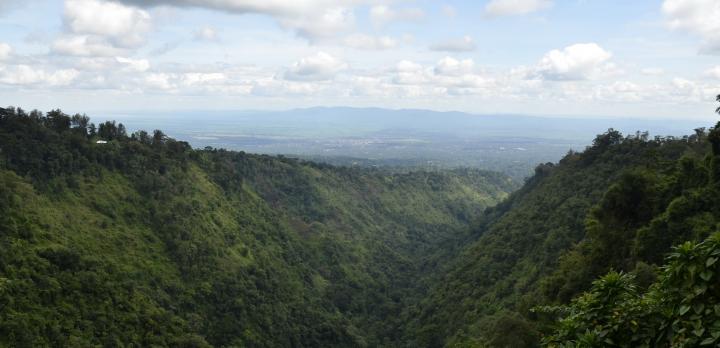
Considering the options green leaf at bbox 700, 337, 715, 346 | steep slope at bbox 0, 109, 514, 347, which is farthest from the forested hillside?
steep slope at bbox 0, 109, 514, 347

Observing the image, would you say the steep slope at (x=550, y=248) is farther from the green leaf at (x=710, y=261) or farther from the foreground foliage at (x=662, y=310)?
the green leaf at (x=710, y=261)

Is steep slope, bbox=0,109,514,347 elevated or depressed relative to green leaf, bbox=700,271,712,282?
depressed

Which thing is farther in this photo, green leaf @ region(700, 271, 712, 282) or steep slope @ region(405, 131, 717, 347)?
steep slope @ region(405, 131, 717, 347)

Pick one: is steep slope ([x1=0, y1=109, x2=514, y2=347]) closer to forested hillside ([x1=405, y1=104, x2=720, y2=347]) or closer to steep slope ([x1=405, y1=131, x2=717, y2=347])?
steep slope ([x1=405, y1=131, x2=717, y2=347])

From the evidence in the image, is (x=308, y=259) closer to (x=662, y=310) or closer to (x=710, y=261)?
(x=662, y=310)

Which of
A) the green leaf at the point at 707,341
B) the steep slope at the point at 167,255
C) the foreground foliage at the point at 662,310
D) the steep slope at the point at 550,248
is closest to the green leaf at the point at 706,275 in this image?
the foreground foliage at the point at 662,310

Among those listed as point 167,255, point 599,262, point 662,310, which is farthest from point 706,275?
point 167,255
